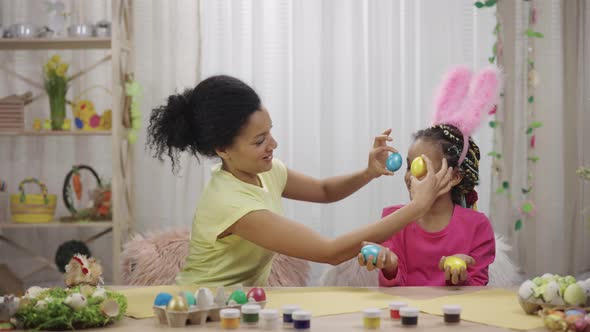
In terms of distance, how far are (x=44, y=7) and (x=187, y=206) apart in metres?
1.17

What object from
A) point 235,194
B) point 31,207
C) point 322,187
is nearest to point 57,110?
point 31,207

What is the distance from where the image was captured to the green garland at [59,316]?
128cm

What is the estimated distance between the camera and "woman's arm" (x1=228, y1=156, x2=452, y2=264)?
5.59ft

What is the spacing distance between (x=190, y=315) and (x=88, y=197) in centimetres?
256

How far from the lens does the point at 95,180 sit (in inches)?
149

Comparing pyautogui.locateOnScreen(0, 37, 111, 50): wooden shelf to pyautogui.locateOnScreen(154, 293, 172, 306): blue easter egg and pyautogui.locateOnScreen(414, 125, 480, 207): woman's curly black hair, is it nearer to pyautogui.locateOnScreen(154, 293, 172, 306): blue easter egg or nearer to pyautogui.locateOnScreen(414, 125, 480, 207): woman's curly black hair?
pyautogui.locateOnScreen(414, 125, 480, 207): woman's curly black hair

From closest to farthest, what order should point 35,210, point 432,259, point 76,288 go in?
point 76,288 → point 432,259 → point 35,210

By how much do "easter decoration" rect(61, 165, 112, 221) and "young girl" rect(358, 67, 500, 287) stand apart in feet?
6.22

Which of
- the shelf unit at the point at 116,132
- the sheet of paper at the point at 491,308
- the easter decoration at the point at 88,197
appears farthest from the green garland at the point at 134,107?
the sheet of paper at the point at 491,308

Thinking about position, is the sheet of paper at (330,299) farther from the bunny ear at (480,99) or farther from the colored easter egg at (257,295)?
the bunny ear at (480,99)

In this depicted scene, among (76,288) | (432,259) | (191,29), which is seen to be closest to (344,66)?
(191,29)

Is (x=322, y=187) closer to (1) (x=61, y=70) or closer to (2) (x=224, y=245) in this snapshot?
(2) (x=224, y=245)

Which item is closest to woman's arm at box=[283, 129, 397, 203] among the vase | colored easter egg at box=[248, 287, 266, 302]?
colored easter egg at box=[248, 287, 266, 302]

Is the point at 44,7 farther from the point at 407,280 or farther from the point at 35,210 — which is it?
the point at 407,280
